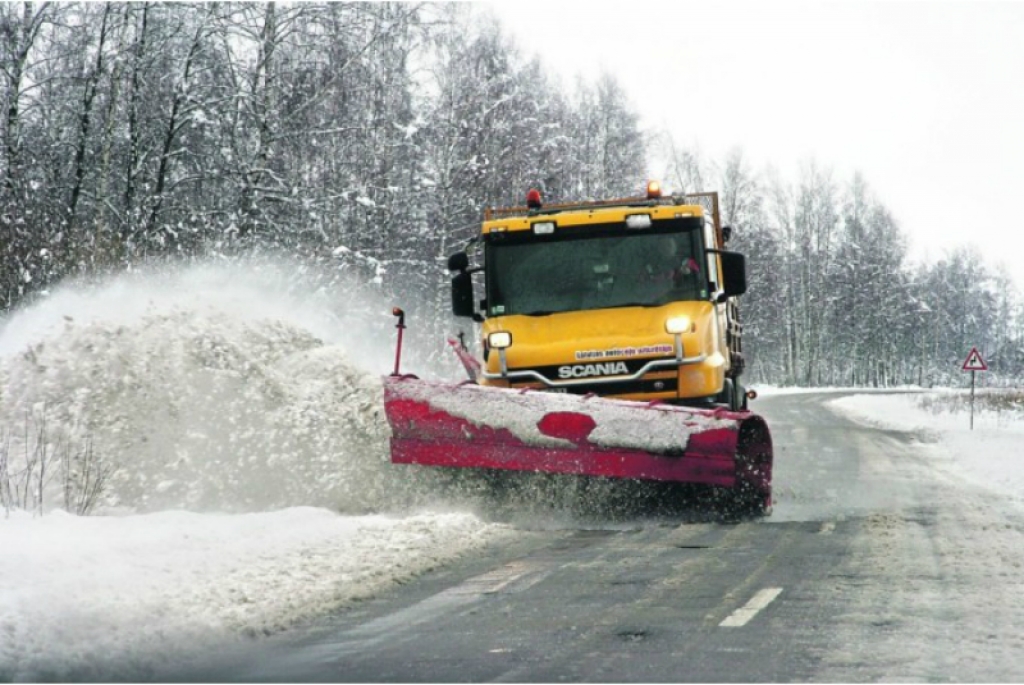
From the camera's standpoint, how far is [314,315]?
2336 cm

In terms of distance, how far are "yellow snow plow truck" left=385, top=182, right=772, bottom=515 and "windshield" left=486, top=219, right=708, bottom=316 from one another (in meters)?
0.01

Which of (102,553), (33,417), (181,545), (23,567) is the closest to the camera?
(23,567)

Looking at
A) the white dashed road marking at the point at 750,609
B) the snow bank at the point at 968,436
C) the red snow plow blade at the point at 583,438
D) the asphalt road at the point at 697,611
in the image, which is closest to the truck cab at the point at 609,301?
the red snow plow blade at the point at 583,438

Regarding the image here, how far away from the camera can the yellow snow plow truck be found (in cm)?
916

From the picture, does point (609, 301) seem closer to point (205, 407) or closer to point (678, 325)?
point (678, 325)

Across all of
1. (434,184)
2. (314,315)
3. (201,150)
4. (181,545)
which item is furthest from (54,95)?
(181,545)

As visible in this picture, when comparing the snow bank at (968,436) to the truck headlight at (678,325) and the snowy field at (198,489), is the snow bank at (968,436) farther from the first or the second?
the truck headlight at (678,325)

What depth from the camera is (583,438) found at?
918 cm

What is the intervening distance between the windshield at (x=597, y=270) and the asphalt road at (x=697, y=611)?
2062 millimetres

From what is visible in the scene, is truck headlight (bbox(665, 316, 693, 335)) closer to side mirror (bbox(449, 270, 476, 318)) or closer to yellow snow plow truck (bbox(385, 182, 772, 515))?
yellow snow plow truck (bbox(385, 182, 772, 515))

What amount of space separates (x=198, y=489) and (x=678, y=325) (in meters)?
4.23

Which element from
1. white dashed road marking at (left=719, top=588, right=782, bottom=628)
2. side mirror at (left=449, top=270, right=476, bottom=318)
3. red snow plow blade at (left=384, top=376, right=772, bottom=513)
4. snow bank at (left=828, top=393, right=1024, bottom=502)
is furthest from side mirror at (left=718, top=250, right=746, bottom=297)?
white dashed road marking at (left=719, top=588, right=782, bottom=628)

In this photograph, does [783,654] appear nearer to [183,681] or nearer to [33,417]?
[183,681]

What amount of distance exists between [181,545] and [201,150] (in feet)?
61.5
